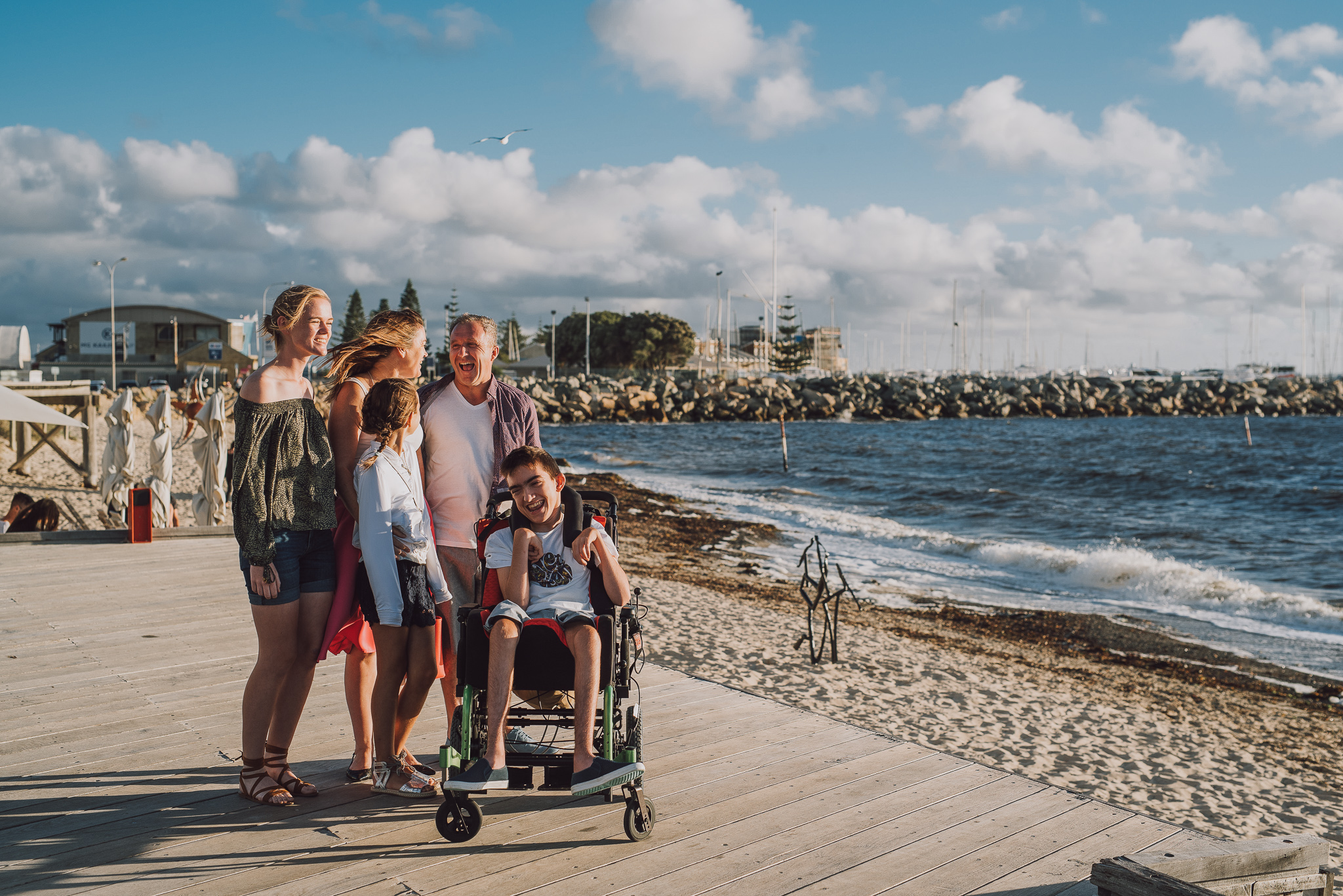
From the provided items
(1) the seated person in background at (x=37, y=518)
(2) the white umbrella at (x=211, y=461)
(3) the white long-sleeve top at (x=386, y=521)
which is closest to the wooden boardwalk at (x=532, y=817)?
(3) the white long-sleeve top at (x=386, y=521)

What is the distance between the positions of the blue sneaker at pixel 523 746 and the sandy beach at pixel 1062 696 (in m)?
2.19

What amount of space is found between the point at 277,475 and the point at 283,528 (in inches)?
6.9

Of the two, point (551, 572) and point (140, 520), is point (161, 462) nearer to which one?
point (140, 520)

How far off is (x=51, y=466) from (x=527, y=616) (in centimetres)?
2038

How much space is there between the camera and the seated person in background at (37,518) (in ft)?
31.3

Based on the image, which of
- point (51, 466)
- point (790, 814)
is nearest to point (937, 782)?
point (790, 814)

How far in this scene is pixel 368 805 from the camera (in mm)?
3170

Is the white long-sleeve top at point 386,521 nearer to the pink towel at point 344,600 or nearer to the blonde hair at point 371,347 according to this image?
the pink towel at point 344,600

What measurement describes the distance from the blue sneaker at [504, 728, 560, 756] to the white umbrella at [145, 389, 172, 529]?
7953 millimetres

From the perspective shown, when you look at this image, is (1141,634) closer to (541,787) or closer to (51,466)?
(541,787)

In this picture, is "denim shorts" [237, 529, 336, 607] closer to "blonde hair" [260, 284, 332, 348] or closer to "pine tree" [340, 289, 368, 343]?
Answer: "blonde hair" [260, 284, 332, 348]

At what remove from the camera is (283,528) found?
2.97m

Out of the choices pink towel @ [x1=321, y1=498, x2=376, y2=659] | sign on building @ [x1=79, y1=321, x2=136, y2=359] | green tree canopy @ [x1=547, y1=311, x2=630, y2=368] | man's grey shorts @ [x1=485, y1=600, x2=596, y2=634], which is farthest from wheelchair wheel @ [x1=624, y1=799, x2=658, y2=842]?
sign on building @ [x1=79, y1=321, x2=136, y2=359]

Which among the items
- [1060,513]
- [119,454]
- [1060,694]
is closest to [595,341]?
[1060,513]
